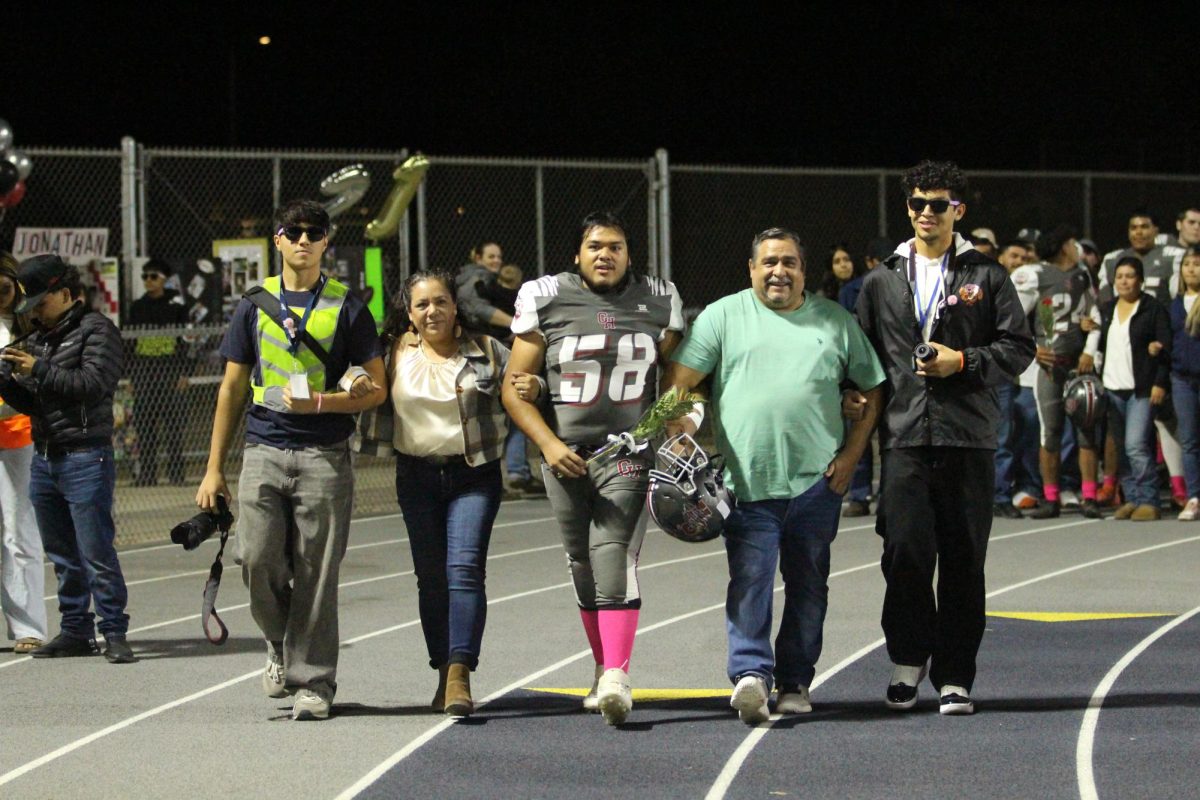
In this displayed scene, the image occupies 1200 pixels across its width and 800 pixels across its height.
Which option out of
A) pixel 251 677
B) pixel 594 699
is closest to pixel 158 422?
pixel 251 677

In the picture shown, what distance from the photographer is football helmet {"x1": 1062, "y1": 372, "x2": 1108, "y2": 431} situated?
13.8 meters

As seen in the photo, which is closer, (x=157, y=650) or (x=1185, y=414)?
(x=157, y=650)

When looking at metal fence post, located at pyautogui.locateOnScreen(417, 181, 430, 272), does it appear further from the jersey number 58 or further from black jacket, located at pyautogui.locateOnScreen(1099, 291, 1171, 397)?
the jersey number 58

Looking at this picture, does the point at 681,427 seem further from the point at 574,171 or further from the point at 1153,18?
the point at 1153,18

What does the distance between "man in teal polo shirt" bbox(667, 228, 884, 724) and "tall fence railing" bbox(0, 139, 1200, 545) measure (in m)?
7.56

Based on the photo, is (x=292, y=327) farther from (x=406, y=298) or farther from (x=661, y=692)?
(x=661, y=692)

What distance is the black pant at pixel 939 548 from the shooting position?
7.32 metres

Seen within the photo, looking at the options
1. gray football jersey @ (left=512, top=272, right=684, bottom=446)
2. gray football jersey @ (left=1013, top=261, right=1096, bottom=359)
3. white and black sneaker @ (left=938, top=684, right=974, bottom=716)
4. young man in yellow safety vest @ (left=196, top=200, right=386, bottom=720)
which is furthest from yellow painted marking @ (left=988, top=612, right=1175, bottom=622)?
gray football jersey @ (left=1013, top=261, right=1096, bottom=359)

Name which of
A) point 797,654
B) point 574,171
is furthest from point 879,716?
point 574,171

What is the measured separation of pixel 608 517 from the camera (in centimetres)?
730

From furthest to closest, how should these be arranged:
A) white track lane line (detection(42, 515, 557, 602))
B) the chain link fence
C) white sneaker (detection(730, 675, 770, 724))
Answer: the chain link fence < white track lane line (detection(42, 515, 557, 602)) < white sneaker (detection(730, 675, 770, 724))

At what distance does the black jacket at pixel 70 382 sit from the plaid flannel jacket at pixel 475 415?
77.0 inches

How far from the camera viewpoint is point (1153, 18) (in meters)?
39.7

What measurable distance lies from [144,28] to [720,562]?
33238 millimetres
